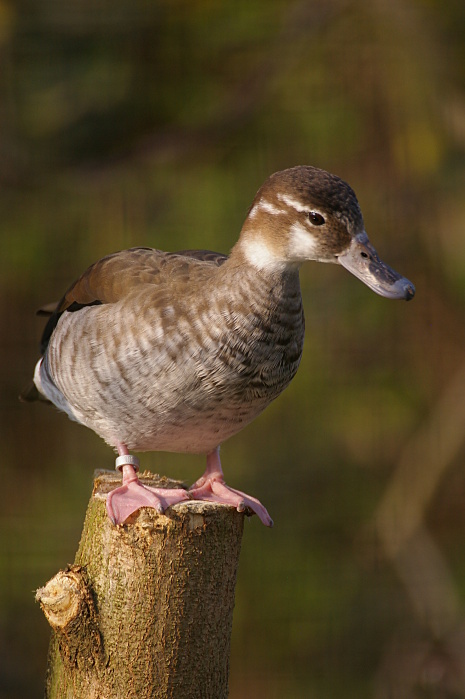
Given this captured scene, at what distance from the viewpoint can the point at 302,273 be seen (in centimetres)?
465

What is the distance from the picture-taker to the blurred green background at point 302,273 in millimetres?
4406

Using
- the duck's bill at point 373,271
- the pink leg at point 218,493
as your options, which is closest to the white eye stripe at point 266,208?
the duck's bill at point 373,271

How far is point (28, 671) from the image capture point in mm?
4516

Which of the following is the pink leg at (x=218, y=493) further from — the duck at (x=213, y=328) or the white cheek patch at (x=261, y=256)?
the white cheek patch at (x=261, y=256)

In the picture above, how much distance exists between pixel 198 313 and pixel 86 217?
2.58 m

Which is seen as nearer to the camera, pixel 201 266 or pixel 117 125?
pixel 201 266

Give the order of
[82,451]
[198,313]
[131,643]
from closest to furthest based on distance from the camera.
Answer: [131,643] < [198,313] < [82,451]

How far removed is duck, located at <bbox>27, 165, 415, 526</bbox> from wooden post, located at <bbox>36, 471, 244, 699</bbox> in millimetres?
85

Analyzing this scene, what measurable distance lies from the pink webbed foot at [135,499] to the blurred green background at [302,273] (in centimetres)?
240

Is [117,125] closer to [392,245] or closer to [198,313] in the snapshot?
[392,245]

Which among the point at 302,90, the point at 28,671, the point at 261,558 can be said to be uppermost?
the point at 302,90

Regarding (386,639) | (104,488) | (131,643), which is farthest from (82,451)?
(131,643)

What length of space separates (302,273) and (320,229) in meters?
2.60

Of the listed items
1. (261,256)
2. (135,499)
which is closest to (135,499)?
(135,499)
